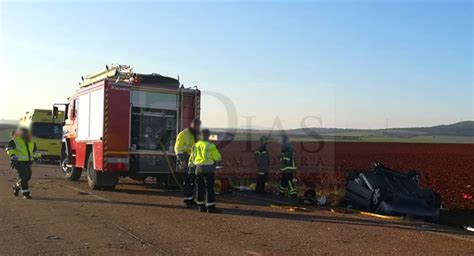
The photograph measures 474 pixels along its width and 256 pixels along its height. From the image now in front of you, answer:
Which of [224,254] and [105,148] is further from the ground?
[105,148]

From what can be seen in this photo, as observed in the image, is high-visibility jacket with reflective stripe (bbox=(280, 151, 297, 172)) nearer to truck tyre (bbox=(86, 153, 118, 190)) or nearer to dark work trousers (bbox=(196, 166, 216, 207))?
dark work trousers (bbox=(196, 166, 216, 207))

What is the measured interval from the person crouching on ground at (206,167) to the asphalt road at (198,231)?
14.4 inches

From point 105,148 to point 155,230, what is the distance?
5.85 metres

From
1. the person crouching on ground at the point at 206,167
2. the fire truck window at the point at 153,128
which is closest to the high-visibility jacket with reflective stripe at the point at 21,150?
the fire truck window at the point at 153,128

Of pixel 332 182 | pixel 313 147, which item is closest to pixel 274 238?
pixel 332 182

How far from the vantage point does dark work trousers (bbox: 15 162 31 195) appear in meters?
12.7

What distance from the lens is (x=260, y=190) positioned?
15367mm

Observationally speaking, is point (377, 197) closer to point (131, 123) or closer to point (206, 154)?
point (206, 154)

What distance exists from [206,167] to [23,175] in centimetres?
505

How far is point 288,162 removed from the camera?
14422 mm

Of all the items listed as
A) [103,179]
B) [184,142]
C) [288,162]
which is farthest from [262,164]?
[103,179]

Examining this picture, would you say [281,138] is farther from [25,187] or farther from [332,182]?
[25,187]

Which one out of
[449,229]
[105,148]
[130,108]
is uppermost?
[130,108]

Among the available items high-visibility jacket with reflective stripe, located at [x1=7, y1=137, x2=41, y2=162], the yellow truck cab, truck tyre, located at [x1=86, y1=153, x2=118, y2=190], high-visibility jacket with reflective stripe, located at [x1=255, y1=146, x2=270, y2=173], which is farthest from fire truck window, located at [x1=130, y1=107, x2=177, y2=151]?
the yellow truck cab
